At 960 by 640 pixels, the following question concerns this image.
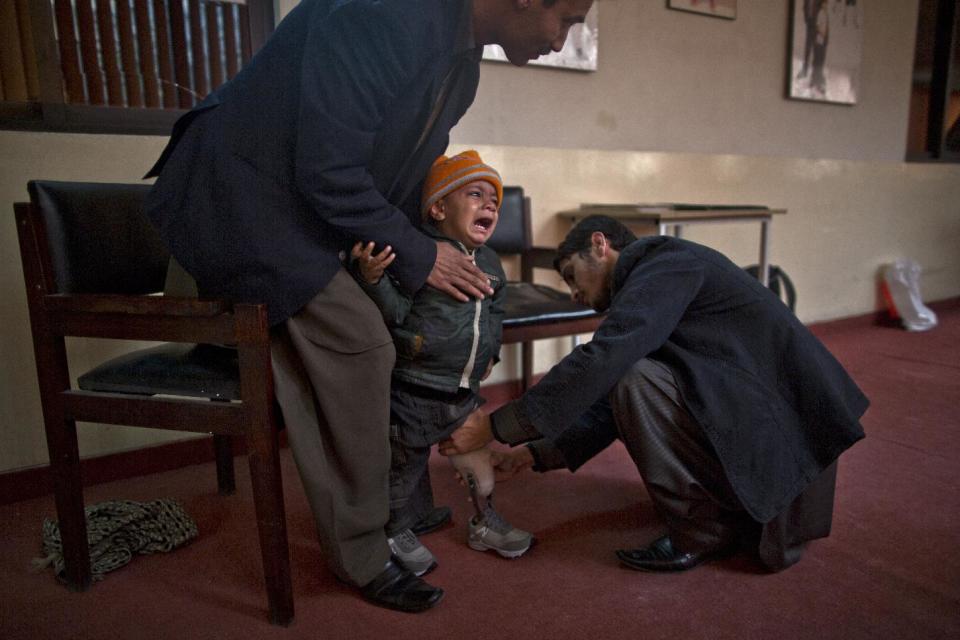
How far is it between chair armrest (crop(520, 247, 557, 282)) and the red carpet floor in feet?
2.98

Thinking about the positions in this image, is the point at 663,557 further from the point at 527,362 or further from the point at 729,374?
the point at 527,362

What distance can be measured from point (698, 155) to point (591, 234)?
2.06m

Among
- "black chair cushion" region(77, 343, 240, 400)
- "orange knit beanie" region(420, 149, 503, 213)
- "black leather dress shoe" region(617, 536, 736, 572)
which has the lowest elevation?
Answer: "black leather dress shoe" region(617, 536, 736, 572)

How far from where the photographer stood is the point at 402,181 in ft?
4.42

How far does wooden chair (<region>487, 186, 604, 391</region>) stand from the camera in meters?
2.08

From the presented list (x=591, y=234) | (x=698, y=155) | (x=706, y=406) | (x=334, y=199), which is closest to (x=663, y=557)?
(x=706, y=406)

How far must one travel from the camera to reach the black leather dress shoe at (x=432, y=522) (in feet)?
5.40

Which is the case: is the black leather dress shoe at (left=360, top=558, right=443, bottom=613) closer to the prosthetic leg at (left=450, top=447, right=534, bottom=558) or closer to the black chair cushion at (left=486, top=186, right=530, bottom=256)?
the prosthetic leg at (left=450, top=447, right=534, bottom=558)

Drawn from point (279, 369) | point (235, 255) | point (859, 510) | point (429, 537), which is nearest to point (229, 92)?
point (235, 255)

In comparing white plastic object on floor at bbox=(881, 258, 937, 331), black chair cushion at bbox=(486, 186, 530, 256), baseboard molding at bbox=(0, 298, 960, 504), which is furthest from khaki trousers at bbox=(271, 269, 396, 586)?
white plastic object on floor at bbox=(881, 258, 937, 331)

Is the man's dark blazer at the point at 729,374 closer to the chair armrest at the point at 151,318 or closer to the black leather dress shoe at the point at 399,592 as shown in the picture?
the black leather dress shoe at the point at 399,592

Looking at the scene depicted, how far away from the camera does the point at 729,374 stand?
1392 millimetres

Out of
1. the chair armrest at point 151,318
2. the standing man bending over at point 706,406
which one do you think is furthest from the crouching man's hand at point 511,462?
the chair armrest at point 151,318

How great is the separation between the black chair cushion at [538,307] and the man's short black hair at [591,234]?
1.47 ft
